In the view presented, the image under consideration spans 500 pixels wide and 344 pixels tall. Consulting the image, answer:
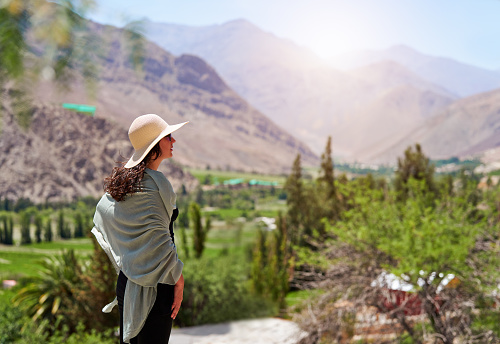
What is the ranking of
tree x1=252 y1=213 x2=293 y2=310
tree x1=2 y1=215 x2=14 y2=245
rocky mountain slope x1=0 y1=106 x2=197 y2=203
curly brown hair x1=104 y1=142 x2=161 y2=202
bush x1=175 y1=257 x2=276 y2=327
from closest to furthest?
curly brown hair x1=104 y1=142 x2=161 y2=202 < bush x1=175 y1=257 x2=276 y2=327 < tree x1=252 y1=213 x2=293 y2=310 < tree x1=2 y1=215 x2=14 y2=245 < rocky mountain slope x1=0 y1=106 x2=197 y2=203

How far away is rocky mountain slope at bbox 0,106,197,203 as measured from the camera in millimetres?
28484

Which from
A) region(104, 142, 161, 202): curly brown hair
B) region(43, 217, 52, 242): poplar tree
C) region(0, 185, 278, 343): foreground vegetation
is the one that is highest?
region(104, 142, 161, 202): curly brown hair

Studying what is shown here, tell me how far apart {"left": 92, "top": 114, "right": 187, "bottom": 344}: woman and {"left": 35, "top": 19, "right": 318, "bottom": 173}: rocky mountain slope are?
41.5 meters

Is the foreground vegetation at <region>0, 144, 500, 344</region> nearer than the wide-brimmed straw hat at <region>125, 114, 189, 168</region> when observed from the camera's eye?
No

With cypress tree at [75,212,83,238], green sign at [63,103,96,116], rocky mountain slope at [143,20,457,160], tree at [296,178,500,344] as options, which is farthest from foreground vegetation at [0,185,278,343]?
rocky mountain slope at [143,20,457,160]

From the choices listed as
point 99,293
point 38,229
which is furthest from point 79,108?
point 99,293

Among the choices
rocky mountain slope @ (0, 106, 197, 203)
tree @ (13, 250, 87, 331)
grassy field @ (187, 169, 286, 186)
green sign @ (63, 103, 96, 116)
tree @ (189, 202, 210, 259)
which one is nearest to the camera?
tree @ (13, 250, 87, 331)

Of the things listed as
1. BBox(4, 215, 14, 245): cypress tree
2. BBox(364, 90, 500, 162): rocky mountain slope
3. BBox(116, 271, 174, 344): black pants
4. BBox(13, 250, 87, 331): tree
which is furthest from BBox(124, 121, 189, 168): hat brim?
BBox(364, 90, 500, 162): rocky mountain slope

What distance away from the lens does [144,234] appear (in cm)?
134

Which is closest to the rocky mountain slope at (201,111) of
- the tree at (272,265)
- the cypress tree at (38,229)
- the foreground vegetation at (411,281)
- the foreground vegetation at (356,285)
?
the cypress tree at (38,229)

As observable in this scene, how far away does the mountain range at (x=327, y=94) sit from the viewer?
423ft

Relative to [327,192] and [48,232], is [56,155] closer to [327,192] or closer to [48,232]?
[48,232]

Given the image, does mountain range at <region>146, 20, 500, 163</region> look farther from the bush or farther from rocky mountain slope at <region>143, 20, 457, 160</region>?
the bush

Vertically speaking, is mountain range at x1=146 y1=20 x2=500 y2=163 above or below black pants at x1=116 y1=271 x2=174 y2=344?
above
